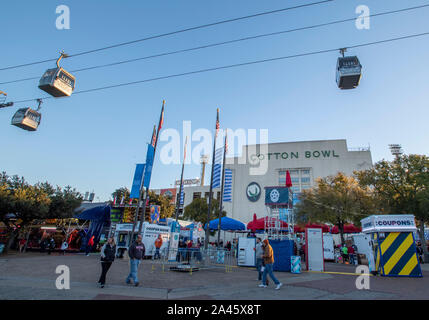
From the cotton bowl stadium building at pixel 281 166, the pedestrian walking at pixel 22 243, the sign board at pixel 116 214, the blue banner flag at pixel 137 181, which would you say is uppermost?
the cotton bowl stadium building at pixel 281 166

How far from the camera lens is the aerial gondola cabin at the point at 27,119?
35.3 ft

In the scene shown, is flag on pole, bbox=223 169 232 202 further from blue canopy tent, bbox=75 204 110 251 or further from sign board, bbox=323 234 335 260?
blue canopy tent, bbox=75 204 110 251

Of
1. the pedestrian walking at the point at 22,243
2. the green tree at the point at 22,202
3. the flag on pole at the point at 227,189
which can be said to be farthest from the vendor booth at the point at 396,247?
the pedestrian walking at the point at 22,243

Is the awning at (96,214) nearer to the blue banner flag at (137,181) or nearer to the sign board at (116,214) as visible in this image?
the sign board at (116,214)

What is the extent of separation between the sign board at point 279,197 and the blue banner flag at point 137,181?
9.07 meters

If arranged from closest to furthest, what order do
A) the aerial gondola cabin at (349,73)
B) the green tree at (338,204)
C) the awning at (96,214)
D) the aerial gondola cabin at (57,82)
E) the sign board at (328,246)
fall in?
1. the aerial gondola cabin at (349,73)
2. the aerial gondola cabin at (57,82)
3. the sign board at (328,246)
4. the awning at (96,214)
5. the green tree at (338,204)

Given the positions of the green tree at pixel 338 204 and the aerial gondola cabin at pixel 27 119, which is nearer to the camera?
the aerial gondola cabin at pixel 27 119

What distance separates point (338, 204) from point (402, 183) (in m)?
7.00

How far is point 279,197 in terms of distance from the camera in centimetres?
1560

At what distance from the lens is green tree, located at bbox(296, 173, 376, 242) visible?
25.7m

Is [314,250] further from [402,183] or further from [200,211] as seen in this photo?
[200,211]

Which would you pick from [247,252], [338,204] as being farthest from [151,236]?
[338,204]

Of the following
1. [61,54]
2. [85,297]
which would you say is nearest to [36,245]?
[61,54]
